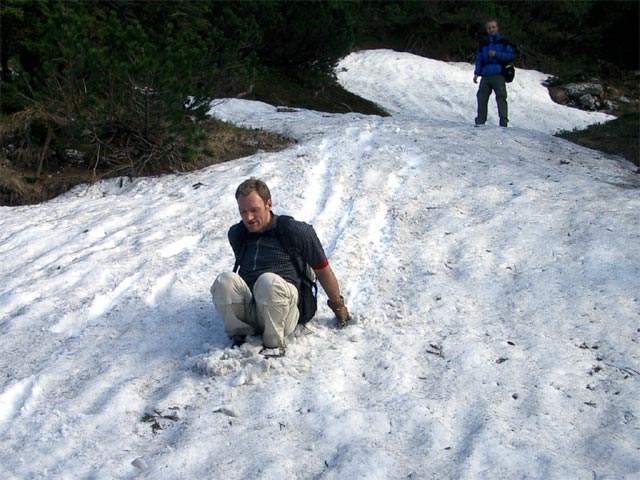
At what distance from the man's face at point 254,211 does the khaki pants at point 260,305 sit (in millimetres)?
361

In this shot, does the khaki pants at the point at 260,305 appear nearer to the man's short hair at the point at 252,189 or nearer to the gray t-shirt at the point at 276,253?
the gray t-shirt at the point at 276,253

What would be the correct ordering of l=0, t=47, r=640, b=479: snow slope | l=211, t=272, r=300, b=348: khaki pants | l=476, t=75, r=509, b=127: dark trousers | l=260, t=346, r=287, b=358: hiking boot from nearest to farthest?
l=0, t=47, r=640, b=479: snow slope
l=211, t=272, r=300, b=348: khaki pants
l=260, t=346, r=287, b=358: hiking boot
l=476, t=75, r=509, b=127: dark trousers

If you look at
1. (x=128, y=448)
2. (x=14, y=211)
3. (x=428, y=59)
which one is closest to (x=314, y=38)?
(x=428, y=59)

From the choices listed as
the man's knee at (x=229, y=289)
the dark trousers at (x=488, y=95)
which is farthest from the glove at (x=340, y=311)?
the dark trousers at (x=488, y=95)

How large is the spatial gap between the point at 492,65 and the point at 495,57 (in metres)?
0.14

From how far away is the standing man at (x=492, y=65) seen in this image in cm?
1124

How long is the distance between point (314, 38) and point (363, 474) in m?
16.8

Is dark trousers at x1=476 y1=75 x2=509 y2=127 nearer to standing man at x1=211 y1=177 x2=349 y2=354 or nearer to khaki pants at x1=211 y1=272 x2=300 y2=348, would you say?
standing man at x1=211 y1=177 x2=349 y2=354

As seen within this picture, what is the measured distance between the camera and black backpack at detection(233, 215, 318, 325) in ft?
15.7

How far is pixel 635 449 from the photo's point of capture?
380 centimetres

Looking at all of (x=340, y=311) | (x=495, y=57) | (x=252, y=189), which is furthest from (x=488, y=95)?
(x=252, y=189)

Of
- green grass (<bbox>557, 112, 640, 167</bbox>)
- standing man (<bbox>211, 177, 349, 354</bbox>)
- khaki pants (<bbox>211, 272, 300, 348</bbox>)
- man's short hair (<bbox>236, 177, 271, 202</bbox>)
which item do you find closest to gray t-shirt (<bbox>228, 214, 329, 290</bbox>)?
standing man (<bbox>211, 177, 349, 354</bbox>)

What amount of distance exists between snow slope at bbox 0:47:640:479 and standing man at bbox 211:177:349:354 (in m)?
0.19

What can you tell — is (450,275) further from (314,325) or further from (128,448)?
(128,448)
